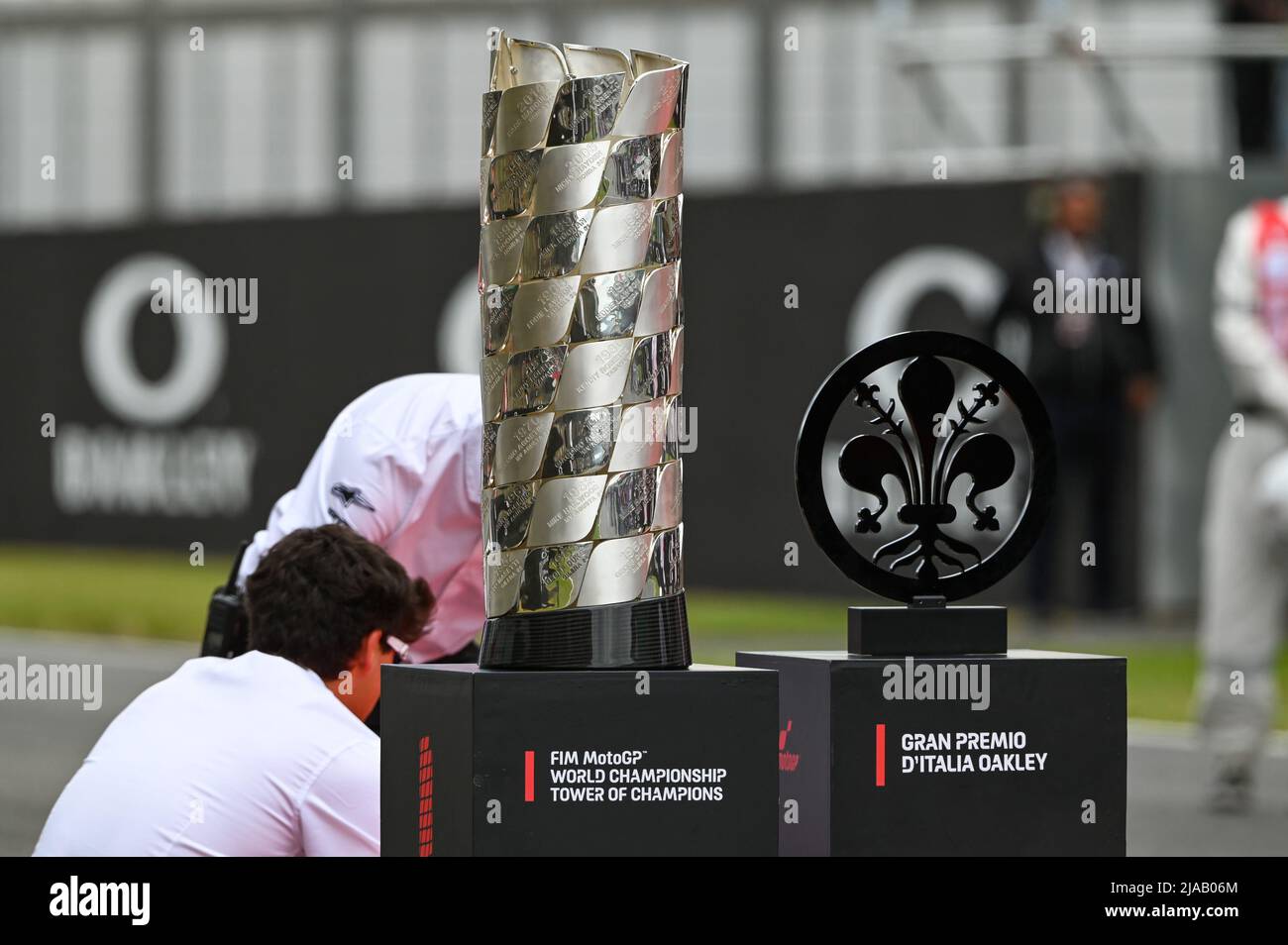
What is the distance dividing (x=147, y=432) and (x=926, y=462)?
505 inches

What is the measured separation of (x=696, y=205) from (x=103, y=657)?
15.6 ft

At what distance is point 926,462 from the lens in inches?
129

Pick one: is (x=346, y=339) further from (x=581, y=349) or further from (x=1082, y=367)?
(x=581, y=349)

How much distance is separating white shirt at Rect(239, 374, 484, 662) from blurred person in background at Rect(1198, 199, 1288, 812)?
3.57m

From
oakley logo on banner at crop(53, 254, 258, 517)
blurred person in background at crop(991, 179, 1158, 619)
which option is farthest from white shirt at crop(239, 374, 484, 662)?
oakley logo on banner at crop(53, 254, 258, 517)

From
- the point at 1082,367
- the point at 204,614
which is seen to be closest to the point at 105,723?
the point at 204,614

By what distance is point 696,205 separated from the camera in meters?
13.4

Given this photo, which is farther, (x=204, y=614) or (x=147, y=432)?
(x=147, y=432)

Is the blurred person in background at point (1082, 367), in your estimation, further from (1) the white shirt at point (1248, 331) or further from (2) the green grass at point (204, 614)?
(1) the white shirt at point (1248, 331)

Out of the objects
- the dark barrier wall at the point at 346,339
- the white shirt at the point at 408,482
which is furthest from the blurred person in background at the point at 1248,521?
the dark barrier wall at the point at 346,339

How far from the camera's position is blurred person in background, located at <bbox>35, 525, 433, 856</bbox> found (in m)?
3.43

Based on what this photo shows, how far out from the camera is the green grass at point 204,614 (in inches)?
408

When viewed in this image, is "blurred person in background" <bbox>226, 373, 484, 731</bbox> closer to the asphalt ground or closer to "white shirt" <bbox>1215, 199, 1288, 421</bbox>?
the asphalt ground
